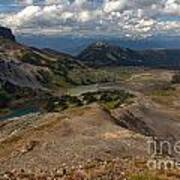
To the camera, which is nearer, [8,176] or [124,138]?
[8,176]

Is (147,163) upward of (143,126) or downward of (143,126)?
upward

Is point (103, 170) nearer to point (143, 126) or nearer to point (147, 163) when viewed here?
point (147, 163)

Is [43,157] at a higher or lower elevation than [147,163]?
lower

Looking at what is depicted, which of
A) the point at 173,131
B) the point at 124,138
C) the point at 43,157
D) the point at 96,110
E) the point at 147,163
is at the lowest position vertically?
the point at 173,131

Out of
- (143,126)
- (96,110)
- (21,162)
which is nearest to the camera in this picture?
(21,162)

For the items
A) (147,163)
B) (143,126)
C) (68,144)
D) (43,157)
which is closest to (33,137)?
(68,144)

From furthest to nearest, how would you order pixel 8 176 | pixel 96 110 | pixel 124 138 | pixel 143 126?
pixel 143 126 < pixel 96 110 < pixel 124 138 < pixel 8 176

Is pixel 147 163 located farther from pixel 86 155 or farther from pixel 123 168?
pixel 86 155

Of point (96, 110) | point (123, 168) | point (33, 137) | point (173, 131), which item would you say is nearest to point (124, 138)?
point (33, 137)

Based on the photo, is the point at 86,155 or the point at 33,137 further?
the point at 33,137
